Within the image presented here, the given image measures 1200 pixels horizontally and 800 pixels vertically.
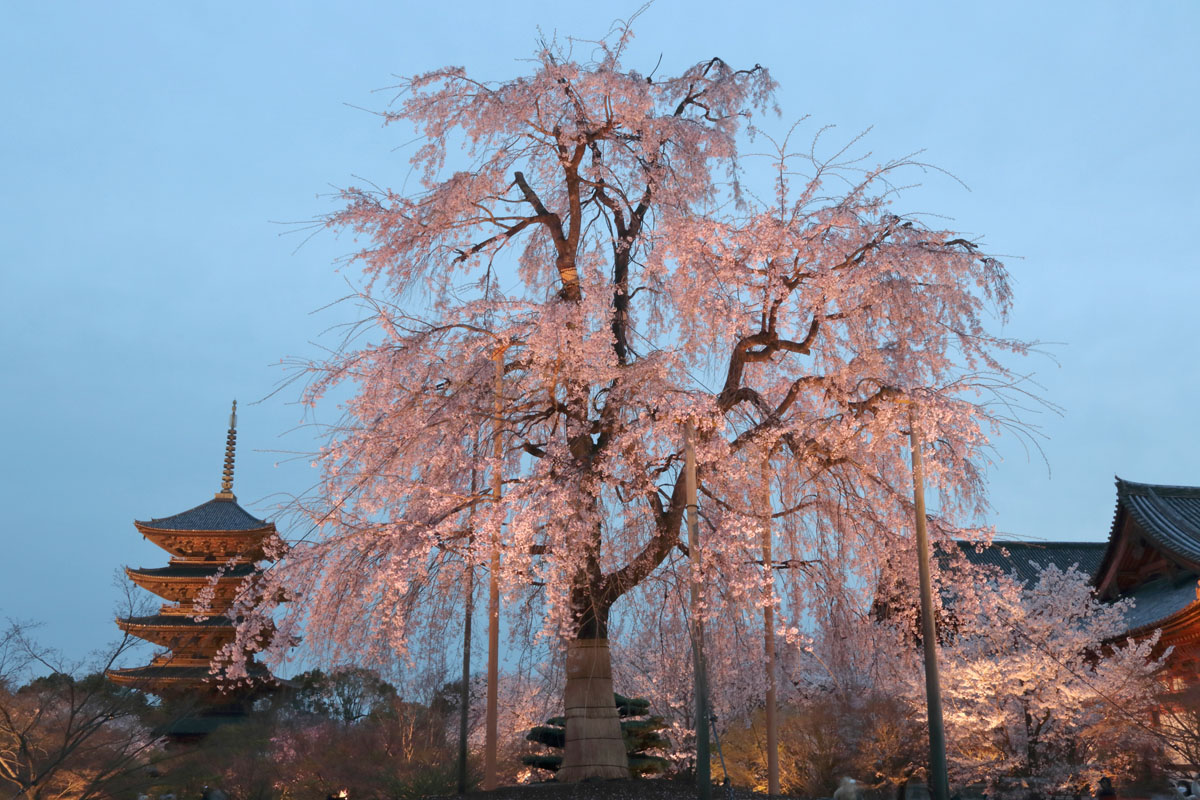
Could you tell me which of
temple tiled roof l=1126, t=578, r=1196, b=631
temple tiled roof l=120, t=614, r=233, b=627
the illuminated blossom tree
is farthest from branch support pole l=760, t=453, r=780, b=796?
temple tiled roof l=120, t=614, r=233, b=627

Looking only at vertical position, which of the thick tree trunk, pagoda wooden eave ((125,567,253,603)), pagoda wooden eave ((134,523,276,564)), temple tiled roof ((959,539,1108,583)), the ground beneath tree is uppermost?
pagoda wooden eave ((134,523,276,564))

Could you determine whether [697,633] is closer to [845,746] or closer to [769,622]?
[769,622]

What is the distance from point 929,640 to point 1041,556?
27.2 meters

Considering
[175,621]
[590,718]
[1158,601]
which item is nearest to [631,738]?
[590,718]

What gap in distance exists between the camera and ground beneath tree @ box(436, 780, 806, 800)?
12219mm

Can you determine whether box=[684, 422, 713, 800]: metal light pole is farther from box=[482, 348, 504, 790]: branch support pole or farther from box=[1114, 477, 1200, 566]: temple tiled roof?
box=[1114, 477, 1200, 566]: temple tiled roof

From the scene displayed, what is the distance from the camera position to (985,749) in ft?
64.5

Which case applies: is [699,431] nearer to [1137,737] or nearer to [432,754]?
[1137,737]

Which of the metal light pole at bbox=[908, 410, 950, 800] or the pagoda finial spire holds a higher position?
the pagoda finial spire

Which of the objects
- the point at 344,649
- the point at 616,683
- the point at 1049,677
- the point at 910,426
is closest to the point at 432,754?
the point at 616,683

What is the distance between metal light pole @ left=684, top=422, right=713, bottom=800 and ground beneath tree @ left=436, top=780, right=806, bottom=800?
0.62 metres

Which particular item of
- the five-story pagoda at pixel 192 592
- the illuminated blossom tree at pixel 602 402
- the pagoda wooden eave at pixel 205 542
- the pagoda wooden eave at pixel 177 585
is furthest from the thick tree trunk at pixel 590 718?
the pagoda wooden eave at pixel 205 542

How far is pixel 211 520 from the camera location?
37719 millimetres

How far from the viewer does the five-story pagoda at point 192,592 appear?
1272 inches
